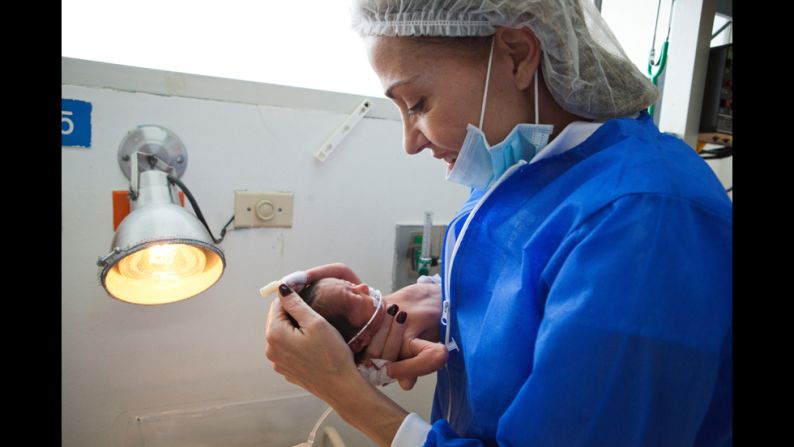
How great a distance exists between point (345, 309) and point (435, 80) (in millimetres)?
597

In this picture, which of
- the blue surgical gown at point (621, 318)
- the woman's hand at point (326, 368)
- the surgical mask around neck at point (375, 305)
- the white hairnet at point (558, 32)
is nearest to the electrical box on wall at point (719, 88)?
the white hairnet at point (558, 32)

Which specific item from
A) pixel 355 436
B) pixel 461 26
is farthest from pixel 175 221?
pixel 355 436

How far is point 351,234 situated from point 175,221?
76 cm

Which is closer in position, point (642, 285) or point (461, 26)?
point (642, 285)

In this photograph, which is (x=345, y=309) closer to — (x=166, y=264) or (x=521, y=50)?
(x=166, y=264)

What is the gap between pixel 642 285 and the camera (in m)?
0.55

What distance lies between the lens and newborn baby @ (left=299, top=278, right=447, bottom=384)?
1.03m

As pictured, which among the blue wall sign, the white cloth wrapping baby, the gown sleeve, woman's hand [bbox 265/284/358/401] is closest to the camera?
the gown sleeve

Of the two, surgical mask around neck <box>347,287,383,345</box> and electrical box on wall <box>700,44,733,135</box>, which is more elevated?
electrical box on wall <box>700,44,733,135</box>

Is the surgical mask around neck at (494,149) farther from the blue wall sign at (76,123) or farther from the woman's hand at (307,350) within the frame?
the blue wall sign at (76,123)

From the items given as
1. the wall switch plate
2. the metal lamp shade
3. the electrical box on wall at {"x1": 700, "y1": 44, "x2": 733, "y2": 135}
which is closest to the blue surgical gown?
the metal lamp shade

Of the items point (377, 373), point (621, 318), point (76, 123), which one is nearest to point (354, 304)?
point (377, 373)

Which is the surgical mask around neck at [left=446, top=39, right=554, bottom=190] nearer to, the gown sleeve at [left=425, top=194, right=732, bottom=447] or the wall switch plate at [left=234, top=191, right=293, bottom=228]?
the gown sleeve at [left=425, top=194, right=732, bottom=447]
